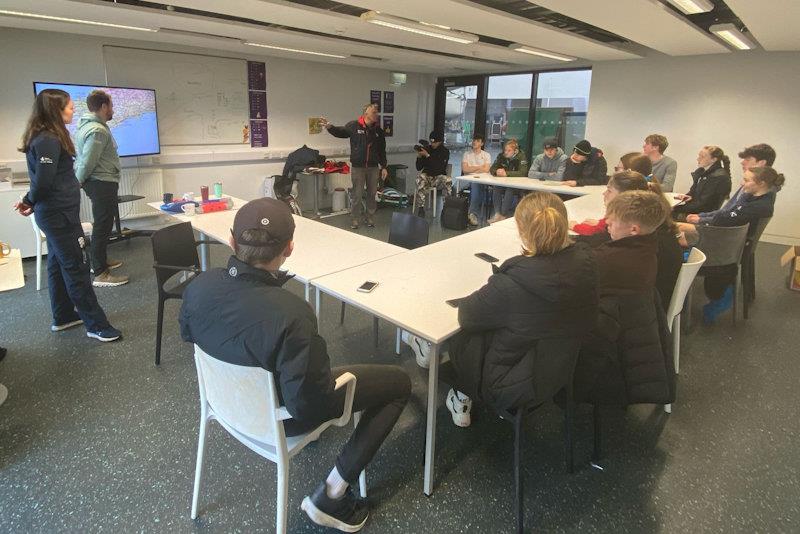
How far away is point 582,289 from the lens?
1608 millimetres

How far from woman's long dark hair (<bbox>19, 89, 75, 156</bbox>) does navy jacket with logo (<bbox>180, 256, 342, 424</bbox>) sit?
2.00 meters

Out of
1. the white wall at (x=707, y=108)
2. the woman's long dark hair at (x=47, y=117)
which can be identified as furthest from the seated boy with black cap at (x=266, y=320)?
the white wall at (x=707, y=108)

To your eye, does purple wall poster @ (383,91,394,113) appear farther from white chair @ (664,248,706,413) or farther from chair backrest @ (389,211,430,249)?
white chair @ (664,248,706,413)

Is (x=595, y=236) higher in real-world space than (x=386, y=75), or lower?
lower

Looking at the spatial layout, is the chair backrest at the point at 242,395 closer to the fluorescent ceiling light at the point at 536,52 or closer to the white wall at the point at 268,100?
the white wall at the point at 268,100

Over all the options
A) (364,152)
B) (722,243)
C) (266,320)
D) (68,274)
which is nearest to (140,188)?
(364,152)

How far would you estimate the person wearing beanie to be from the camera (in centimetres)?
712

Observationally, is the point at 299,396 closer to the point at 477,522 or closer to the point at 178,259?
the point at 477,522

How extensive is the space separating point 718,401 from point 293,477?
7.30ft

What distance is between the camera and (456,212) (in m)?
6.38

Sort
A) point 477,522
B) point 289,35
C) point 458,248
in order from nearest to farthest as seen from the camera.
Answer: point 477,522
point 458,248
point 289,35

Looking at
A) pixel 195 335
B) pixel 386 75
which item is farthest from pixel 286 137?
pixel 195 335

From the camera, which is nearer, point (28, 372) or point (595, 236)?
point (595, 236)

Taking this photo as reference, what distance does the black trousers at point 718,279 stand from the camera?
11.1 feet
